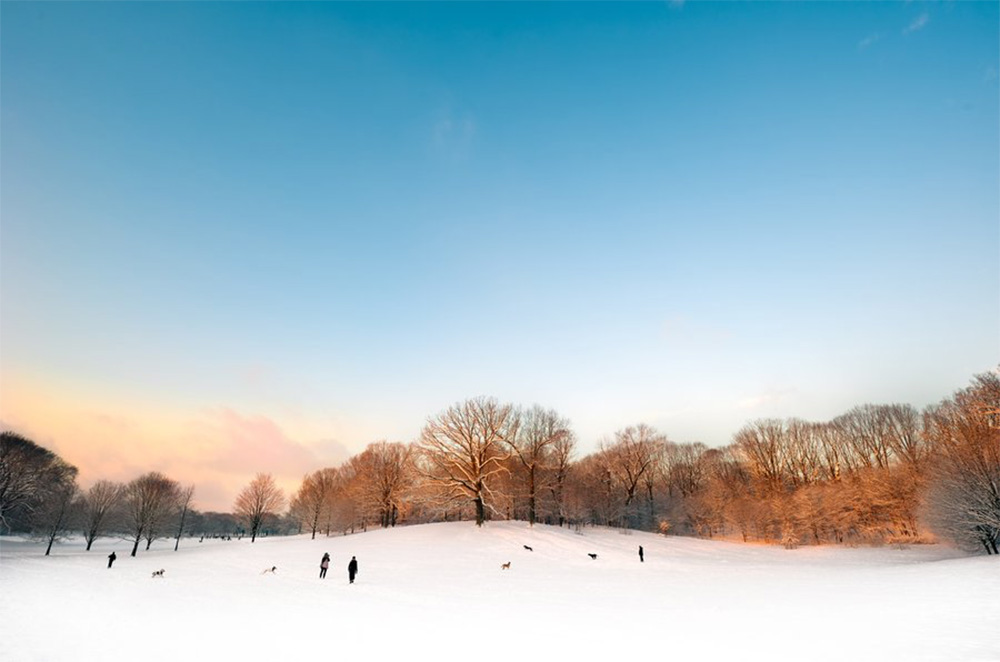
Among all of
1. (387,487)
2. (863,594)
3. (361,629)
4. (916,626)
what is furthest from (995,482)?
(387,487)

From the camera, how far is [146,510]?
5381 cm

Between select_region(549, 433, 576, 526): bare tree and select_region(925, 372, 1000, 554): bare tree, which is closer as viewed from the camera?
select_region(925, 372, 1000, 554): bare tree

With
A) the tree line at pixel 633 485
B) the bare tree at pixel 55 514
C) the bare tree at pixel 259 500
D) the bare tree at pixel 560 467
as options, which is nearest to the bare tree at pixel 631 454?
the tree line at pixel 633 485

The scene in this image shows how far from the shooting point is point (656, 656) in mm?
10703

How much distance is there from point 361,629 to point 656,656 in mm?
9132

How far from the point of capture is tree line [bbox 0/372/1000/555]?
3635 cm

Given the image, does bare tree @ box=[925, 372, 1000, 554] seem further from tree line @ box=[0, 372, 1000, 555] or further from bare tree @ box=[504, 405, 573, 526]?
bare tree @ box=[504, 405, 573, 526]

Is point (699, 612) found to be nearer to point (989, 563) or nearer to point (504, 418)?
A: point (989, 563)

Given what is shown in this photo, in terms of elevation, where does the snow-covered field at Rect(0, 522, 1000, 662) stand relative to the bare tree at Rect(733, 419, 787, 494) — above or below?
below

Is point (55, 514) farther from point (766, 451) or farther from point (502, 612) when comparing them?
point (766, 451)

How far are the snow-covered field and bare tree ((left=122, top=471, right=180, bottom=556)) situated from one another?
22822 mm

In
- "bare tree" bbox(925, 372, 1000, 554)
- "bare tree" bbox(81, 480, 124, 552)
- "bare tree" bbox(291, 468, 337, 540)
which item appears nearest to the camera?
"bare tree" bbox(925, 372, 1000, 554)

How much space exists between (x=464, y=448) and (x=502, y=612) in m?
30.8

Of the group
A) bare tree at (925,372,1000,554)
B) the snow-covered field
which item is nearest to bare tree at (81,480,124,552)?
the snow-covered field
